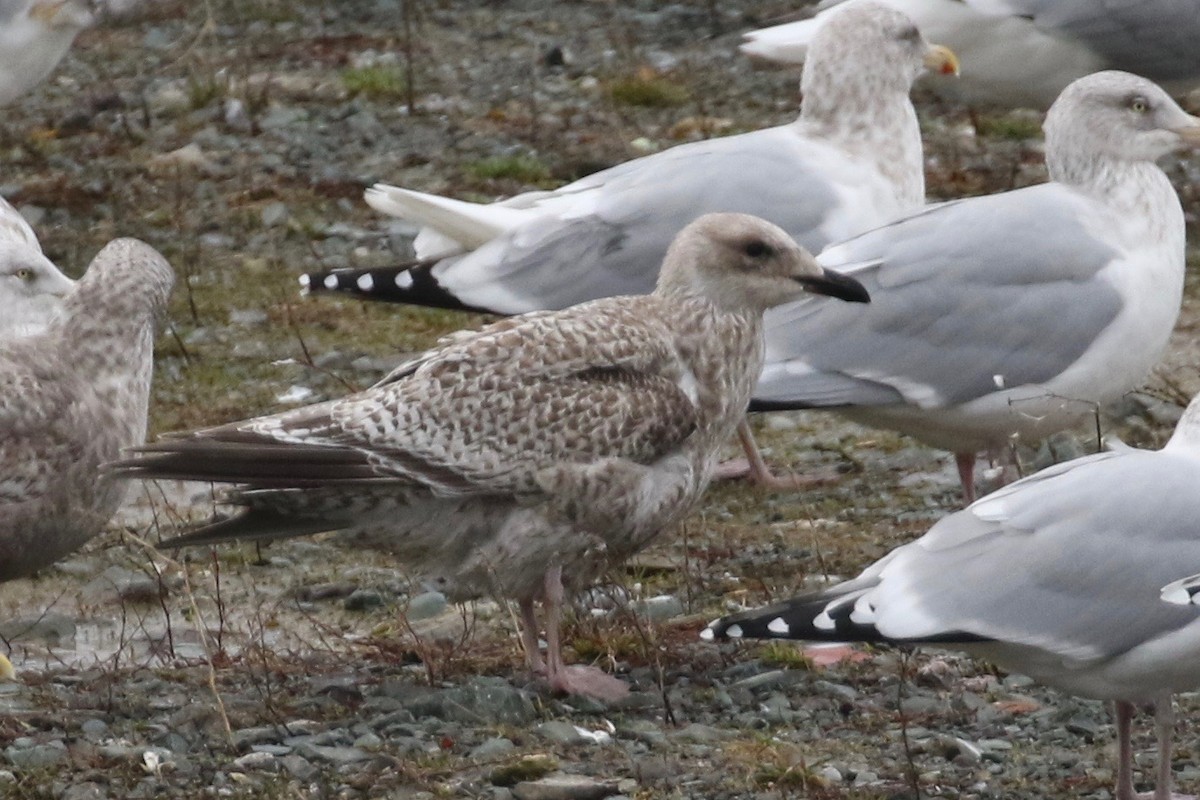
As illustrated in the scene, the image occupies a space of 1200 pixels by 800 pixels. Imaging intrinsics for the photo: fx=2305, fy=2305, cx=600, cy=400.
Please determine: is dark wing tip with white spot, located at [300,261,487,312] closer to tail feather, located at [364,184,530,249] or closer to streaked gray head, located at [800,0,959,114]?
tail feather, located at [364,184,530,249]

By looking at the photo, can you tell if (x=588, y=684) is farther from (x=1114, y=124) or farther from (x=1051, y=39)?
(x=1051, y=39)

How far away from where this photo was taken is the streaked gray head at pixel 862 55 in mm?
7836

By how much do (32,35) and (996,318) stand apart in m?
4.96

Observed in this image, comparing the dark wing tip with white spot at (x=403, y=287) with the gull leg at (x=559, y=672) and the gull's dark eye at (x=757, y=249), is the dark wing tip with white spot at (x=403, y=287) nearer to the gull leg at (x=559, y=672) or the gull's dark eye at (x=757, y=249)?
the gull's dark eye at (x=757, y=249)

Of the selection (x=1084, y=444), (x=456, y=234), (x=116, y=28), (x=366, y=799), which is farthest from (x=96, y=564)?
(x=116, y=28)

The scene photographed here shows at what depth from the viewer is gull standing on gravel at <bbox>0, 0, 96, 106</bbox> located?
9.72 meters

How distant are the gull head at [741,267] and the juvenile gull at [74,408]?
136 cm

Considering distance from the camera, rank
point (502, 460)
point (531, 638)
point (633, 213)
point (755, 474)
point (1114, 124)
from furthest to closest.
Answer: point (755, 474)
point (633, 213)
point (1114, 124)
point (531, 638)
point (502, 460)

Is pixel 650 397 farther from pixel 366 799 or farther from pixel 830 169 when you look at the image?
pixel 830 169

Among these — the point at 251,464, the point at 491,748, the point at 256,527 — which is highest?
the point at 251,464

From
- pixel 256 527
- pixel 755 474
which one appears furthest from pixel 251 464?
pixel 755 474

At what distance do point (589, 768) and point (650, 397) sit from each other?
954 millimetres

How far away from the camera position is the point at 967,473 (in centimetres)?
692

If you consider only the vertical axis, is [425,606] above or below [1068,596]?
below
